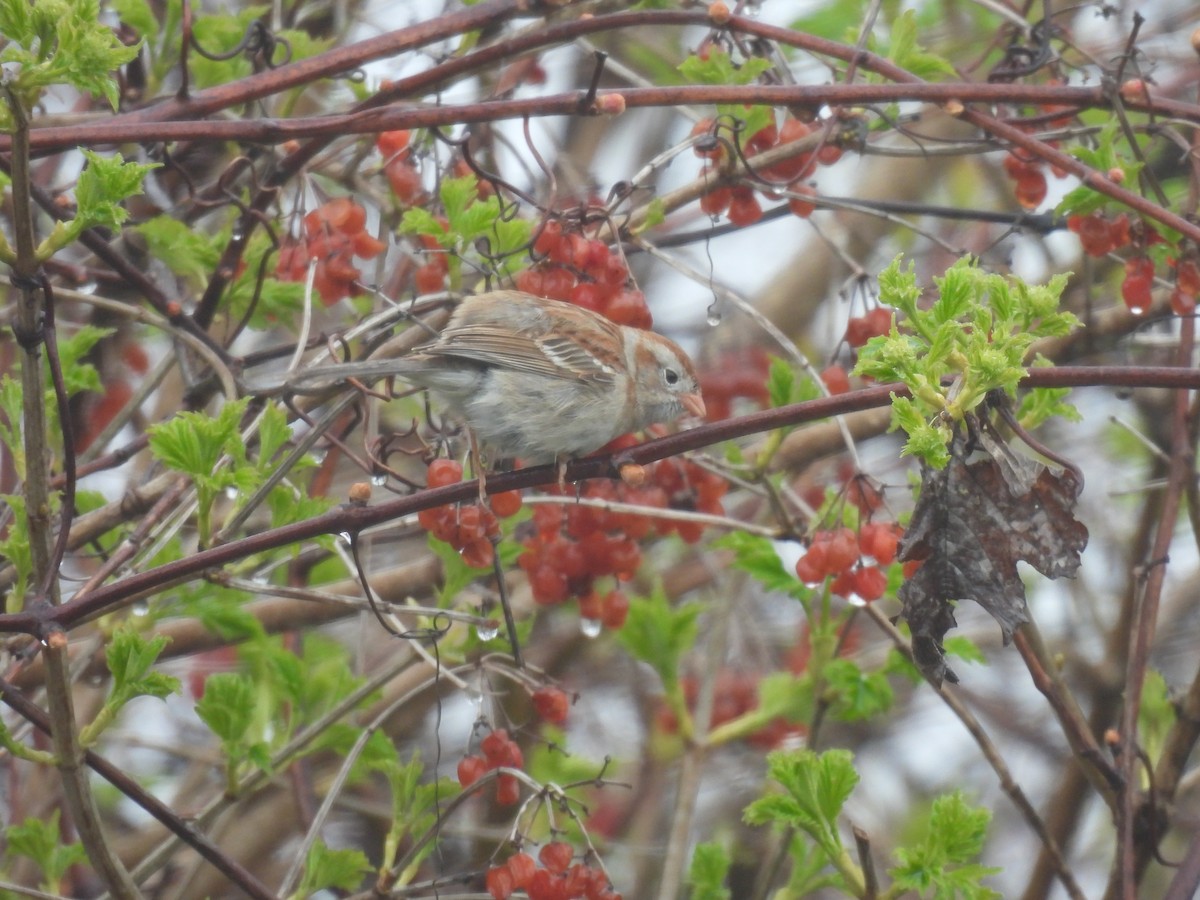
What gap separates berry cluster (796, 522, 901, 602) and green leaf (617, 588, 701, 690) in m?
0.83

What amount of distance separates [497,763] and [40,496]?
117 centimetres

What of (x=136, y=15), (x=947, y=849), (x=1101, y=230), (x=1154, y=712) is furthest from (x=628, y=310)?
(x=1154, y=712)

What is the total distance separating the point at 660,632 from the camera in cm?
387

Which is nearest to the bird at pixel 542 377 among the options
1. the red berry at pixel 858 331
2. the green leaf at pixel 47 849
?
the red berry at pixel 858 331

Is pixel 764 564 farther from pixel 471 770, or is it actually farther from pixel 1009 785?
pixel 471 770

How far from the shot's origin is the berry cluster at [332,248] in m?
3.38

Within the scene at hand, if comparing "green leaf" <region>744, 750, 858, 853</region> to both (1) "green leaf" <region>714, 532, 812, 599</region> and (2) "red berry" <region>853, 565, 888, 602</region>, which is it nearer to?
(2) "red berry" <region>853, 565, 888, 602</region>

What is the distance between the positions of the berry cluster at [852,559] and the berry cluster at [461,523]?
2.39 feet

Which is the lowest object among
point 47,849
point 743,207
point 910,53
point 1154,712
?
point 1154,712

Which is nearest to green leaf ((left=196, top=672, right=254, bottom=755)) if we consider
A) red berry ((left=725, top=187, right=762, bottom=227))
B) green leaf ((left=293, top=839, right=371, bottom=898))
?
green leaf ((left=293, top=839, right=371, bottom=898))

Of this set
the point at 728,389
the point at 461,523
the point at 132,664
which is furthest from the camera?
the point at 728,389

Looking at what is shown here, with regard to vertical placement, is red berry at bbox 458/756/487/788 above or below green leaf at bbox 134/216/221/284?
below

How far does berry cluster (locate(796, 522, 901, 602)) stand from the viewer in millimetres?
A: 3023

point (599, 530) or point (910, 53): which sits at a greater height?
point (910, 53)
